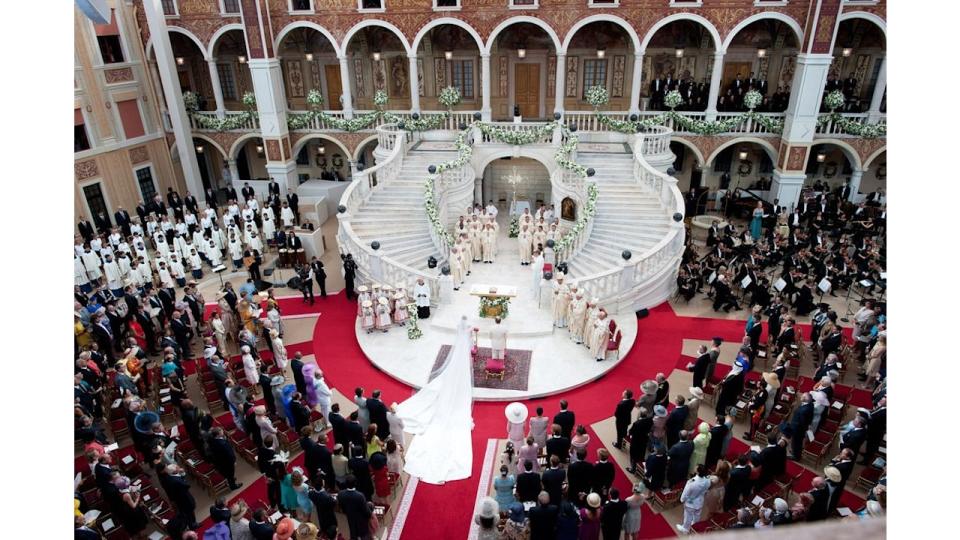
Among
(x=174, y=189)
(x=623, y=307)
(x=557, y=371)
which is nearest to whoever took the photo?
(x=557, y=371)

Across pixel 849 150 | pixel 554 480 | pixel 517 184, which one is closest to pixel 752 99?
pixel 849 150

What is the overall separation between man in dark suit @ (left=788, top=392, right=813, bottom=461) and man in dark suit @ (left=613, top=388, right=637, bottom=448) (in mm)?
2771

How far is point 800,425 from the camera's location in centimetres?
973

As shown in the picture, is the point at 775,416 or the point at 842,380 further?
the point at 842,380

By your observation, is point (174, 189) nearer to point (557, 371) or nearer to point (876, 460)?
point (557, 371)

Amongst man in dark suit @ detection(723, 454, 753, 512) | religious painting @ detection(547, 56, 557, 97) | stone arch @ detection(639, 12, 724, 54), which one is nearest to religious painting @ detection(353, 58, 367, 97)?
religious painting @ detection(547, 56, 557, 97)

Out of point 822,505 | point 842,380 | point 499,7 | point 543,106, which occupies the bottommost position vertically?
point 842,380

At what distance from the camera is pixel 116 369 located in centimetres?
1123

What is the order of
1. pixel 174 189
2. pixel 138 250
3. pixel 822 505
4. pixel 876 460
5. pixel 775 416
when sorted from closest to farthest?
pixel 822 505 < pixel 876 460 < pixel 775 416 < pixel 138 250 < pixel 174 189

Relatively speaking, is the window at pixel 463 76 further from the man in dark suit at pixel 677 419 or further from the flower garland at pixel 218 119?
the man in dark suit at pixel 677 419

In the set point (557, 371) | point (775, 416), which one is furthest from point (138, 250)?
point (775, 416)

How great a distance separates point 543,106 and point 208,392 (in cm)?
2075

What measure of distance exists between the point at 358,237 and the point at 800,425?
13.4 metres

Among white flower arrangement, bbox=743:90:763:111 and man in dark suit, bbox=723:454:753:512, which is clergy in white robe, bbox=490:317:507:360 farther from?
white flower arrangement, bbox=743:90:763:111
